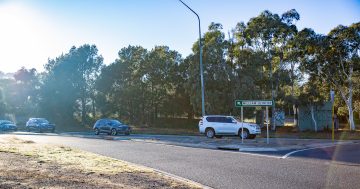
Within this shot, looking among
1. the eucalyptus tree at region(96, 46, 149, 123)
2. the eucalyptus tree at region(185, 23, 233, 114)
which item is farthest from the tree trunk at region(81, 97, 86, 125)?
the eucalyptus tree at region(185, 23, 233, 114)

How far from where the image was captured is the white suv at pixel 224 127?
1128 inches

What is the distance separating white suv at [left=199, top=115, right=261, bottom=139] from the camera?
94.0 feet

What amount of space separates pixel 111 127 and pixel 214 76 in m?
12.7

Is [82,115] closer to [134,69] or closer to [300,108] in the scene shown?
[134,69]

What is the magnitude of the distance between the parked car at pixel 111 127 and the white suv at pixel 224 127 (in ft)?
30.0

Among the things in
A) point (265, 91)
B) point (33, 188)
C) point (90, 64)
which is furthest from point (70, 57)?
point (33, 188)

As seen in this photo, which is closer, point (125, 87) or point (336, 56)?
point (336, 56)

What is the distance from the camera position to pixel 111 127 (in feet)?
121

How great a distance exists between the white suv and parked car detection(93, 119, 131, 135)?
9.15 metres

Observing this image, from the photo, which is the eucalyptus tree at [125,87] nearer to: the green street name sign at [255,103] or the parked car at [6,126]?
the parked car at [6,126]

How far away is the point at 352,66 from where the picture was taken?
34.7 meters

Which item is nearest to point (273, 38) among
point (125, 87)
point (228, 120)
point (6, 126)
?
point (228, 120)

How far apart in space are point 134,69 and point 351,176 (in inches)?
1868

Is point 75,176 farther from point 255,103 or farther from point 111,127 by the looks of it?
point 111,127
